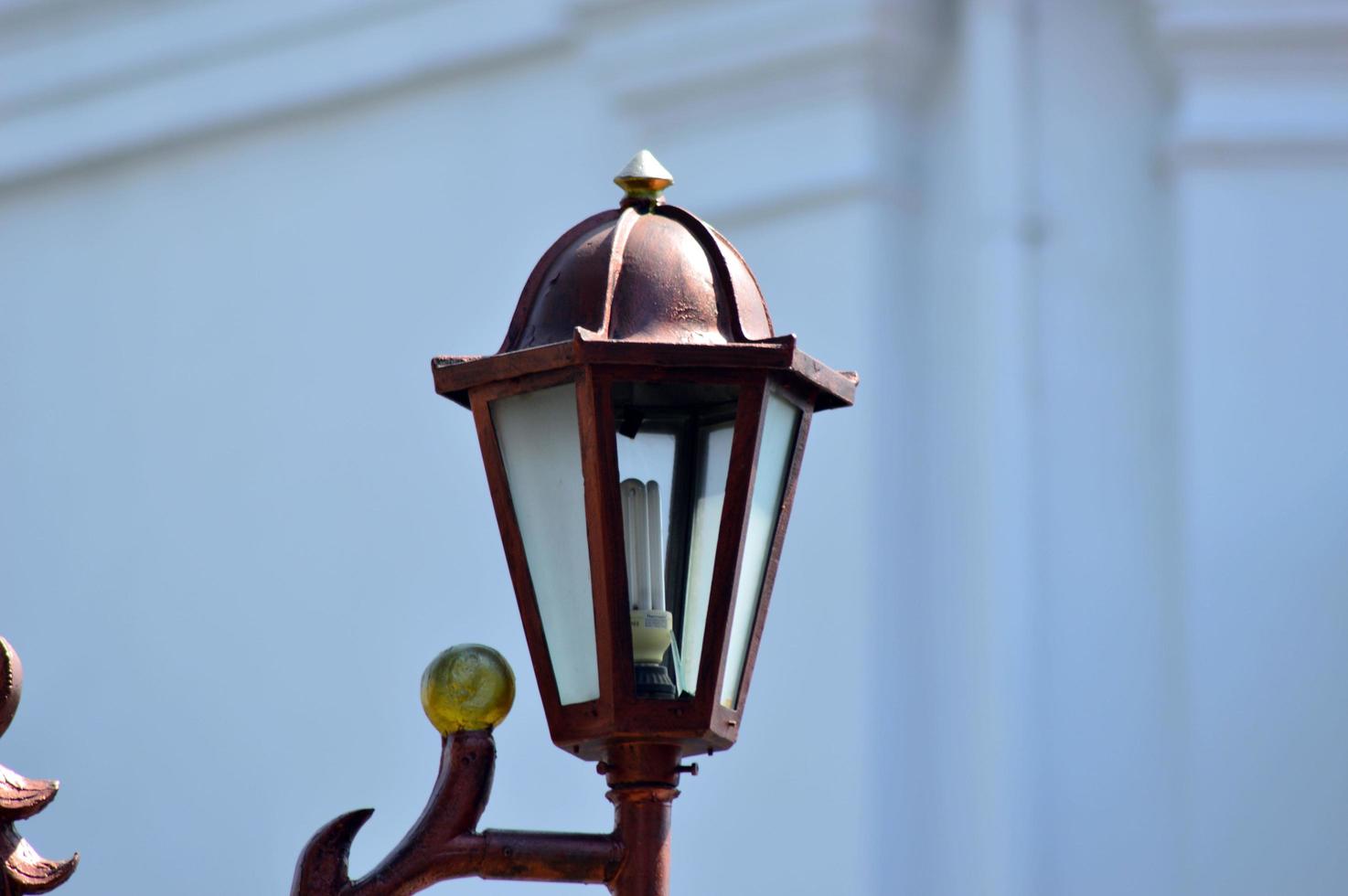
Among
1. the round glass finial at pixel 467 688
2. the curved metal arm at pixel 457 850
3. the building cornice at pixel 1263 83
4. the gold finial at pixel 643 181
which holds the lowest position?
the curved metal arm at pixel 457 850

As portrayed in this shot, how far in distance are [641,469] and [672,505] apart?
45mm

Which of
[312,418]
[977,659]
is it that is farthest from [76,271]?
[977,659]

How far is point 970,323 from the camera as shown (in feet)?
13.5

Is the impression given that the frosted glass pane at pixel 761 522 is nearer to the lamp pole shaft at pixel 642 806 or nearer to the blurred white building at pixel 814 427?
the lamp pole shaft at pixel 642 806

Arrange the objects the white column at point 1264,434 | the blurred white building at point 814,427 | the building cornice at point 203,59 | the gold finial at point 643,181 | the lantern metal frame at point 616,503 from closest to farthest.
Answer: the lantern metal frame at point 616,503 < the gold finial at point 643,181 < the white column at point 1264,434 < the blurred white building at point 814,427 < the building cornice at point 203,59

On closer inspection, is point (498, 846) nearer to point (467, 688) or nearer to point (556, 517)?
point (467, 688)

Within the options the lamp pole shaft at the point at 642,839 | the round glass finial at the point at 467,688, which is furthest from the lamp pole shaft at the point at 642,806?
the round glass finial at the point at 467,688

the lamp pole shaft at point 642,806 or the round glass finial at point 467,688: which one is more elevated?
the round glass finial at point 467,688

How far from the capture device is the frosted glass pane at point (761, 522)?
2.19 m

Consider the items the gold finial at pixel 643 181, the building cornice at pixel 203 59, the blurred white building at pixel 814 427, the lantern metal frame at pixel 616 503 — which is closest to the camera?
the lantern metal frame at pixel 616 503

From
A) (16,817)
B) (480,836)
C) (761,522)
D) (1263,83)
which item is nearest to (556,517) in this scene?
(761,522)

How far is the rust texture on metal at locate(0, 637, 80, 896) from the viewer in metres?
2.15

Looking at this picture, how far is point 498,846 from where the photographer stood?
218 cm

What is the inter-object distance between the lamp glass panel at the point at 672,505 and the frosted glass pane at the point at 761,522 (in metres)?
0.03
